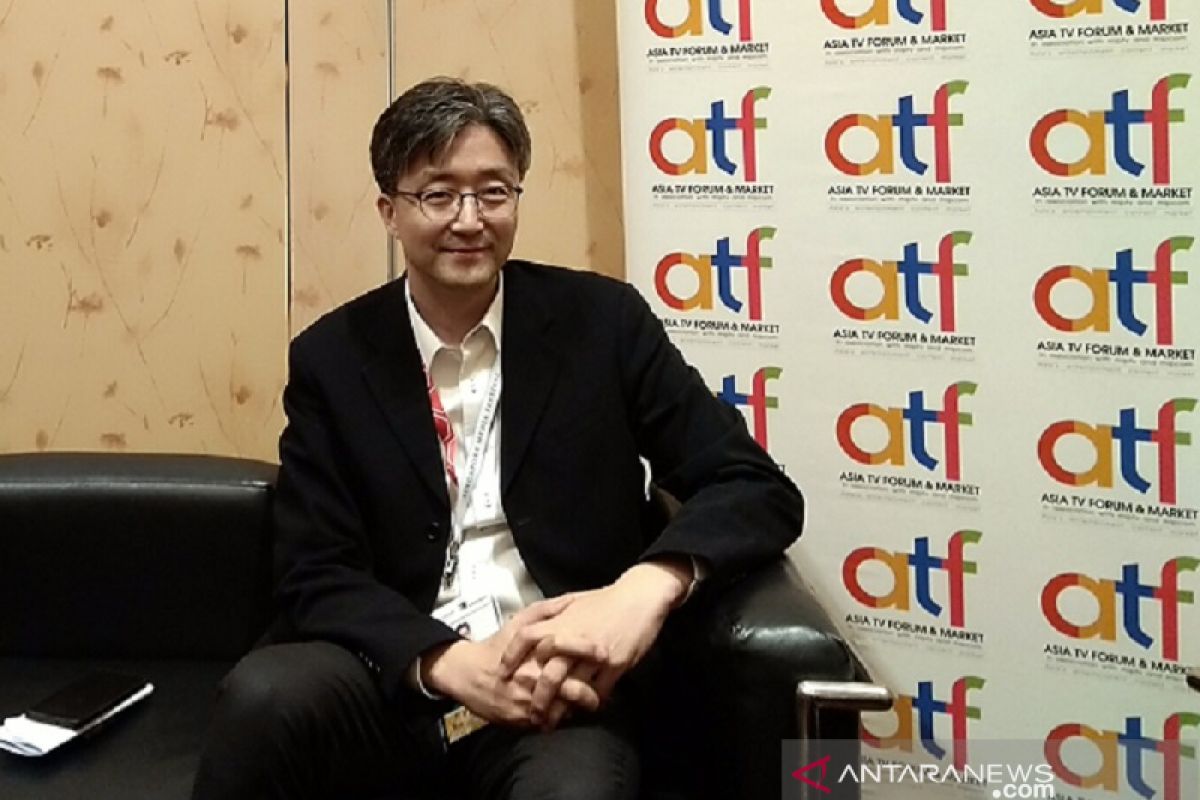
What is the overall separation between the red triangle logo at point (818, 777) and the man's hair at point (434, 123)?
86 cm

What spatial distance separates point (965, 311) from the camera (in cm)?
204

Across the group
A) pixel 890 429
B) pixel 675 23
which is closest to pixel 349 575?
pixel 890 429

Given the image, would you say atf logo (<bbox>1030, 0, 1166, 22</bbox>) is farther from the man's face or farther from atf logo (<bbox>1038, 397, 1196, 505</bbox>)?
the man's face

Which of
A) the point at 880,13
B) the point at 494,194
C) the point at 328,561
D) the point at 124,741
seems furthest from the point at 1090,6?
the point at 124,741

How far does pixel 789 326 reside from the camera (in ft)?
7.13

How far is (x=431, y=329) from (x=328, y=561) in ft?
1.15

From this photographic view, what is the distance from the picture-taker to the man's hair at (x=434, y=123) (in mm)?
1737

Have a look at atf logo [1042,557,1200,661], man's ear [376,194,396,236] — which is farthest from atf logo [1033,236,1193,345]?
man's ear [376,194,396,236]

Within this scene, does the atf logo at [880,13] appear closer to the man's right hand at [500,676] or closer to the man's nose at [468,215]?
the man's nose at [468,215]

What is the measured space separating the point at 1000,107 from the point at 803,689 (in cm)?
97

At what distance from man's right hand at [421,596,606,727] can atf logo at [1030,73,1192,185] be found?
982mm

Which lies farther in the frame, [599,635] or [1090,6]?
[1090,6]

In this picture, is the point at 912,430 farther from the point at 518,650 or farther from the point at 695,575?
the point at 518,650

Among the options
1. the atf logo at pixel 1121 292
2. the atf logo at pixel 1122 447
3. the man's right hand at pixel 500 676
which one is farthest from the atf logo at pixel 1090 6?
the man's right hand at pixel 500 676
